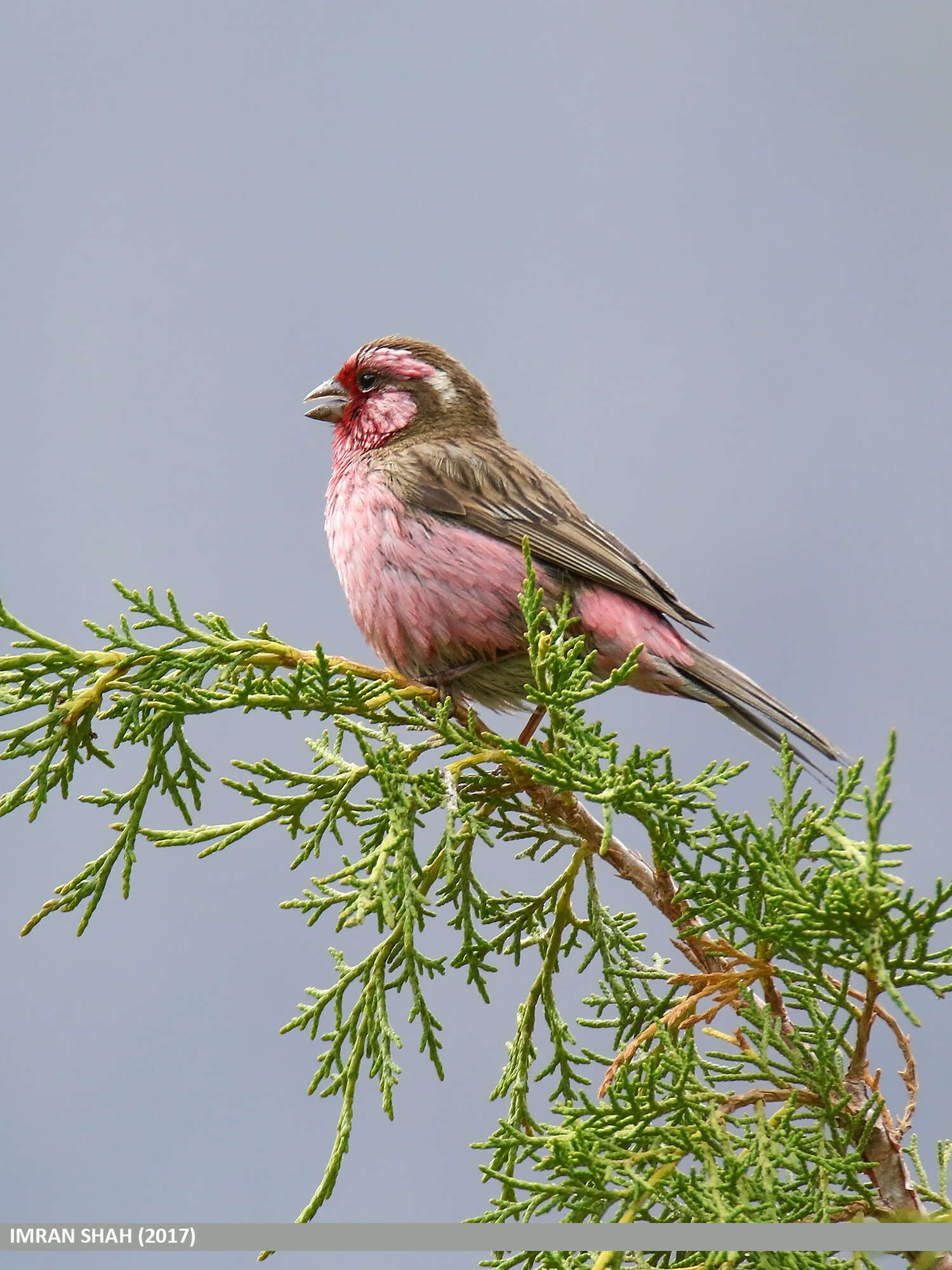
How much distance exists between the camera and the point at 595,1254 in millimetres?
2914

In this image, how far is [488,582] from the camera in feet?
13.9

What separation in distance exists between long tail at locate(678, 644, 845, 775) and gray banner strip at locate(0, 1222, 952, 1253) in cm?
160

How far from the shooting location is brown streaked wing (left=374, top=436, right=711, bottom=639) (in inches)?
175

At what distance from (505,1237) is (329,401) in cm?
341

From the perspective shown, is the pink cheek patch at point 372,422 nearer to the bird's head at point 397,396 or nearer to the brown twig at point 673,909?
the bird's head at point 397,396

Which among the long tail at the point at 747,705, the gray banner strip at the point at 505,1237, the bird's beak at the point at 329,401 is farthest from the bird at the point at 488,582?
the gray banner strip at the point at 505,1237

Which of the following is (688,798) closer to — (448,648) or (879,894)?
(879,894)

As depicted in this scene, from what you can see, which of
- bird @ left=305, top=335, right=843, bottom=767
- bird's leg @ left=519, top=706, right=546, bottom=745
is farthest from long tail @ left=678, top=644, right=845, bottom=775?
bird's leg @ left=519, top=706, right=546, bottom=745

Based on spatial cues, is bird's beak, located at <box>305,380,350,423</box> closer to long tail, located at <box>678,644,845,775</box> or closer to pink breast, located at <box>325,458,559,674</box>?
pink breast, located at <box>325,458,559,674</box>

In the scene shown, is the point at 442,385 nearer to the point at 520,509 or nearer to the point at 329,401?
the point at 329,401

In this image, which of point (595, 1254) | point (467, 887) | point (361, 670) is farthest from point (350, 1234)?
point (361, 670)

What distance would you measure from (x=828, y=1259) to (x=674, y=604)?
7.87ft

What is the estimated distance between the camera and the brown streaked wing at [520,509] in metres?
4.45

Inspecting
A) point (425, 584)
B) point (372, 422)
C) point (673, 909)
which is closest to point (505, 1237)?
point (673, 909)
